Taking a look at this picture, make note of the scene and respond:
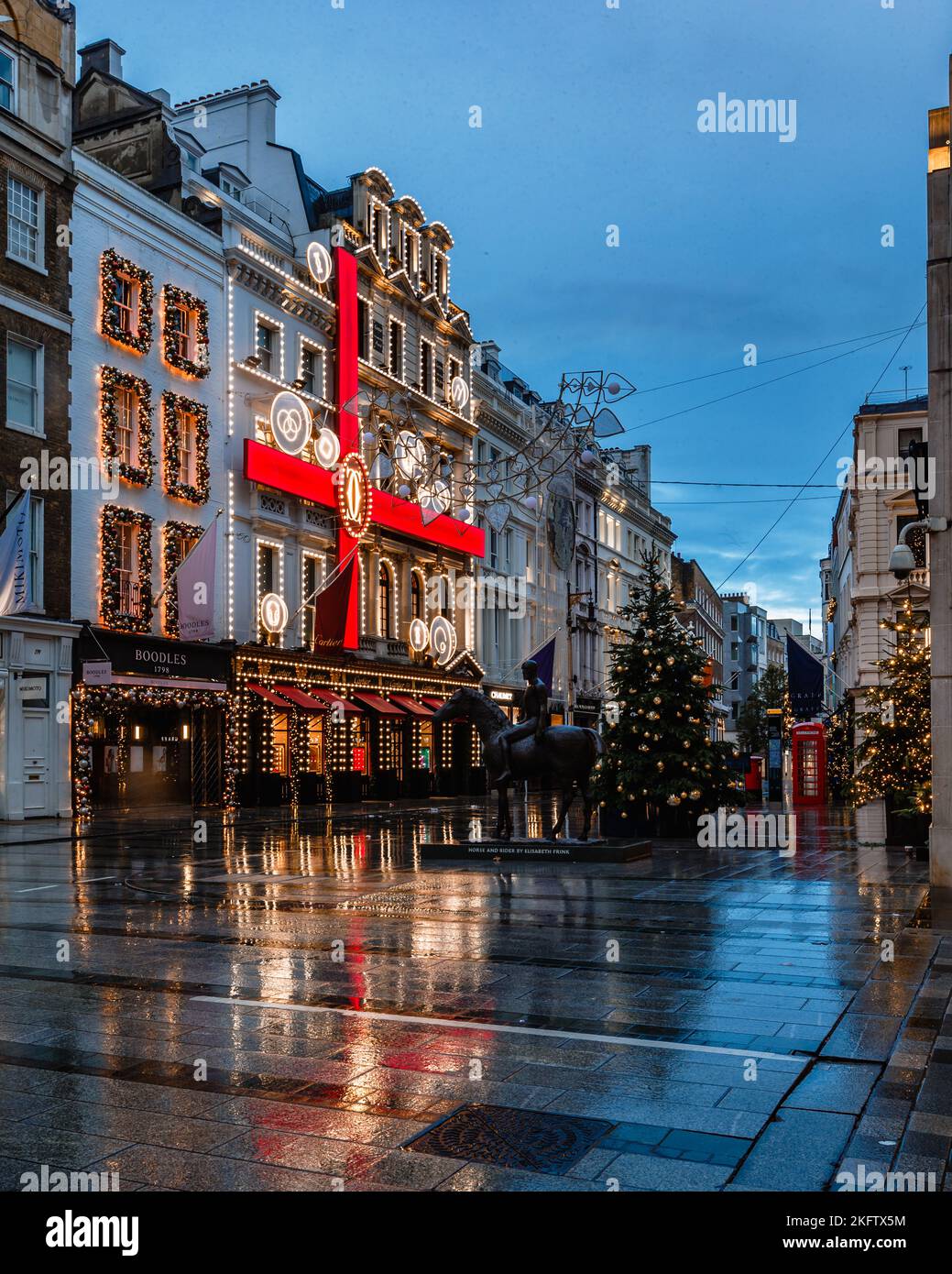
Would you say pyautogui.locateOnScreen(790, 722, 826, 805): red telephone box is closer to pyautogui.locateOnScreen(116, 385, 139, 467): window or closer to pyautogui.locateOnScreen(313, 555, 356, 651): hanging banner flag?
pyautogui.locateOnScreen(313, 555, 356, 651): hanging banner flag

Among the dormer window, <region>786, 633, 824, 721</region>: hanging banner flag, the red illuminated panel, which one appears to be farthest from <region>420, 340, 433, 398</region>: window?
<region>786, 633, 824, 721</region>: hanging banner flag

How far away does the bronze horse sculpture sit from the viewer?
1855 cm

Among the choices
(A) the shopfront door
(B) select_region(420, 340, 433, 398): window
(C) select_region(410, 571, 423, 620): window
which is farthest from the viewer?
(B) select_region(420, 340, 433, 398): window

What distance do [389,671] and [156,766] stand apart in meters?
11.7

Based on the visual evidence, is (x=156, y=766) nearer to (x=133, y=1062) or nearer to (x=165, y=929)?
(x=165, y=929)

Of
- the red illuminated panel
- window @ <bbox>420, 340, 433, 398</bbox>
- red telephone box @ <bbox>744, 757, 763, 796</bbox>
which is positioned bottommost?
red telephone box @ <bbox>744, 757, 763, 796</bbox>

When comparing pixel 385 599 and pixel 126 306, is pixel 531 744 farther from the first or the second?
pixel 385 599

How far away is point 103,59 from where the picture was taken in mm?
38125

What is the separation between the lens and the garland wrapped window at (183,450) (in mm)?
33219

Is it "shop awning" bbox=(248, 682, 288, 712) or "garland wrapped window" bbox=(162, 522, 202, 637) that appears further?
"shop awning" bbox=(248, 682, 288, 712)

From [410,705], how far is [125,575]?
1506 centimetres

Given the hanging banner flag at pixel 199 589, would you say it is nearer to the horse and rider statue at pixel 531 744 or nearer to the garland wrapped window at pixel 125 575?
the garland wrapped window at pixel 125 575

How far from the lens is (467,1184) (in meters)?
4.81

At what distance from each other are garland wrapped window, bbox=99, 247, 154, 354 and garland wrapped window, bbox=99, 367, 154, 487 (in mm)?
984
